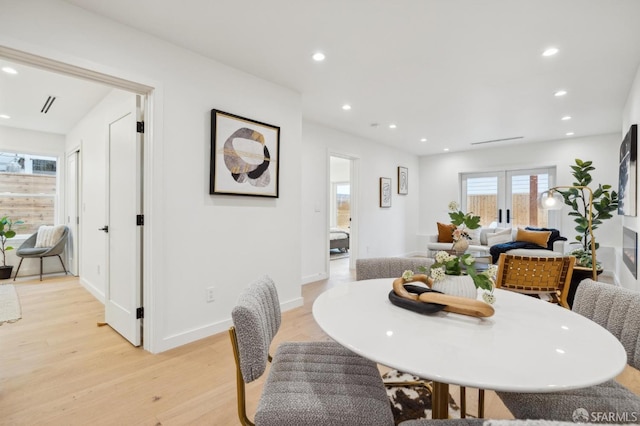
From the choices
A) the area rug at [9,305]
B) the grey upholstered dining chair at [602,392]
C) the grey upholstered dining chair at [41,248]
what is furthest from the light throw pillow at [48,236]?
the grey upholstered dining chair at [602,392]

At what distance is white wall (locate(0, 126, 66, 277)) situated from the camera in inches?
188

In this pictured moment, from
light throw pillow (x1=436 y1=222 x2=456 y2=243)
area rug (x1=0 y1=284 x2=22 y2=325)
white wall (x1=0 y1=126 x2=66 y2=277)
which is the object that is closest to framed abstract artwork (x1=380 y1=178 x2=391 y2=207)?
light throw pillow (x1=436 y1=222 x2=456 y2=243)

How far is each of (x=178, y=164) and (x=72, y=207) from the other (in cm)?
373

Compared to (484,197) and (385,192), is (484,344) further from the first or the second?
(484,197)

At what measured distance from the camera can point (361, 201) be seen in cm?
570

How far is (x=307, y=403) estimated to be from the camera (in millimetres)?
1056

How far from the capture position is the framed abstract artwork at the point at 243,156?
2.69 meters

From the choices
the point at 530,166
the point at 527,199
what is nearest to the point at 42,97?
the point at 530,166

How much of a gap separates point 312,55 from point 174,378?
265cm

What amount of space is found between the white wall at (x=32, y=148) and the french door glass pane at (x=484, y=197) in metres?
7.89

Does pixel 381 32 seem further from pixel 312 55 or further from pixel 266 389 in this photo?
pixel 266 389

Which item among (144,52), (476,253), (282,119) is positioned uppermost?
(144,52)

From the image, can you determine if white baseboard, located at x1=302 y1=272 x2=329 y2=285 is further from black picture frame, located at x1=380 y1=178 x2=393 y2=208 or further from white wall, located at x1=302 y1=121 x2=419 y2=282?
black picture frame, located at x1=380 y1=178 x2=393 y2=208

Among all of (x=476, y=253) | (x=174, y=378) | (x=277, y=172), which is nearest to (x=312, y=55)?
(x=277, y=172)
